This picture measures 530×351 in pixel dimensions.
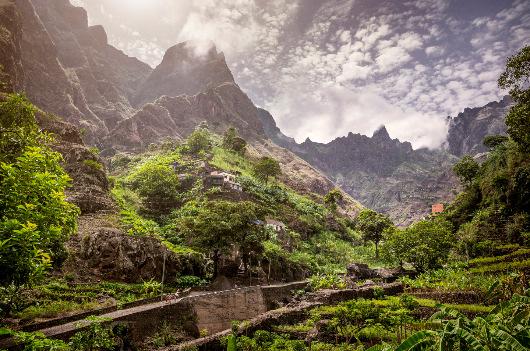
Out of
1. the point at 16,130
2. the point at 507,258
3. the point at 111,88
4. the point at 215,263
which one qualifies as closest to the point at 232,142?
the point at 215,263

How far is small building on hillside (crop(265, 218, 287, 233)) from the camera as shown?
194 feet

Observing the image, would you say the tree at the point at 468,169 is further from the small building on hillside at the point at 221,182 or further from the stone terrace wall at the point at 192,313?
the stone terrace wall at the point at 192,313

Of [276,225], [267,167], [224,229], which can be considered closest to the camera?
[224,229]

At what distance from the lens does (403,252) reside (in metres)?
43.6

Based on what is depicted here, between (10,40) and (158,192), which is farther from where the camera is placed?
(10,40)

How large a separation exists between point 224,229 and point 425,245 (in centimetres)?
2338

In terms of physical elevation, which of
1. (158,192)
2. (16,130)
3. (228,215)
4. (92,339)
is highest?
(158,192)

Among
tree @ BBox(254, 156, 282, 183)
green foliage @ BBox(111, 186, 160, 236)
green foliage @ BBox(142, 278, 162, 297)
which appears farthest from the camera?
tree @ BBox(254, 156, 282, 183)

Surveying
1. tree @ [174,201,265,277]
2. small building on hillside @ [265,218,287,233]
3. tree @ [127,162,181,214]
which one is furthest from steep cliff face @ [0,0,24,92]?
small building on hillside @ [265,218,287,233]

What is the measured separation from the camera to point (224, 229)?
35438 millimetres

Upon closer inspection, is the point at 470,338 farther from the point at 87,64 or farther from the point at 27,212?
the point at 87,64

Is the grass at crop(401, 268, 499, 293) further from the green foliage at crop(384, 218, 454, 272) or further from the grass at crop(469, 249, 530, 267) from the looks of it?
the green foliage at crop(384, 218, 454, 272)

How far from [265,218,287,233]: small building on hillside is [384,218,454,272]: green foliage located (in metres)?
21.6

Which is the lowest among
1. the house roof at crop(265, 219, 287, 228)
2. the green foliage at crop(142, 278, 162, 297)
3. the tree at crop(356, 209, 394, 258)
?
the green foliage at crop(142, 278, 162, 297)
